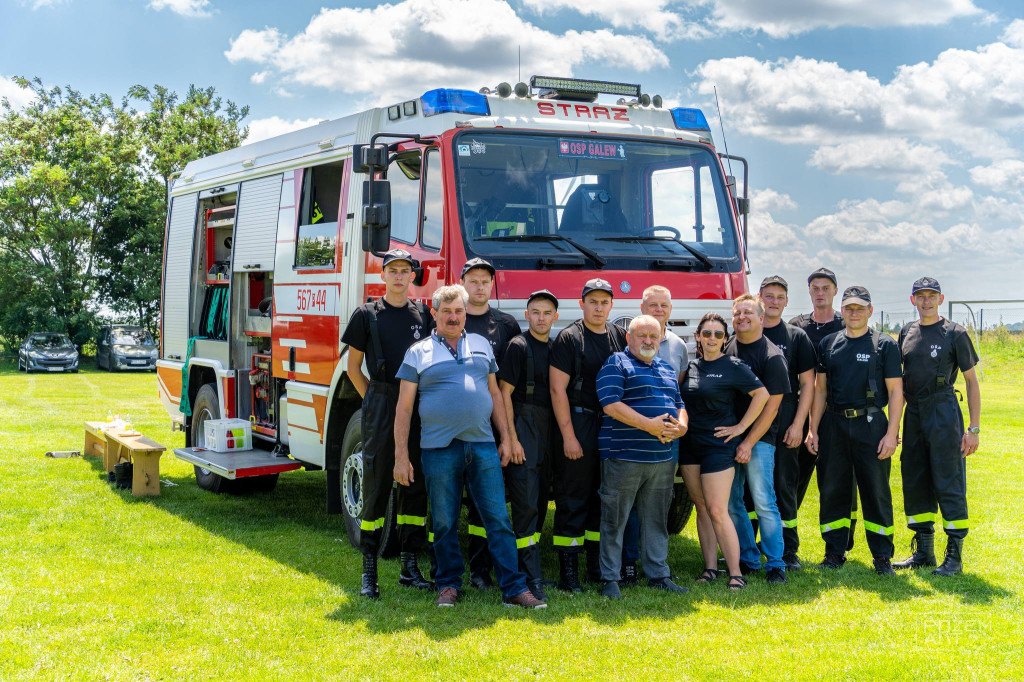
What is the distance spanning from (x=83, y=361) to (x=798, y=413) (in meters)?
35.7

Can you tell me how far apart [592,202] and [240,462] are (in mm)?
4011

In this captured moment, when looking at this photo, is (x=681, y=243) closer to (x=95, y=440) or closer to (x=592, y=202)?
(x=592, y=202)

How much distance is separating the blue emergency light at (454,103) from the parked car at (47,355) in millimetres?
28679

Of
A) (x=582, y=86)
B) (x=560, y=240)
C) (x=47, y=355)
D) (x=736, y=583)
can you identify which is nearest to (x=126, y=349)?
(x=47, y=355)

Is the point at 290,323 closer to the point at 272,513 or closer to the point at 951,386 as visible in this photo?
the point at 272,513

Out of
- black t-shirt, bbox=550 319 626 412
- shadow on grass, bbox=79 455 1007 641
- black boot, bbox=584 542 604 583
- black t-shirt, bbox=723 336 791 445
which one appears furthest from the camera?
black boot, bbox=584 542 604 583

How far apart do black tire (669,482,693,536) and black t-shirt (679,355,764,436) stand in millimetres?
1127

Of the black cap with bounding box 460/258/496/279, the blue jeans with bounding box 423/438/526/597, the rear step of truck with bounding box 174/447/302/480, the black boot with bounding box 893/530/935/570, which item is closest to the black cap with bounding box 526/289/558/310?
the black cap with bounding box 460/258/496/279

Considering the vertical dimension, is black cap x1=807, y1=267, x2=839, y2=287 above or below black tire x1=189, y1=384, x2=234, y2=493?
above

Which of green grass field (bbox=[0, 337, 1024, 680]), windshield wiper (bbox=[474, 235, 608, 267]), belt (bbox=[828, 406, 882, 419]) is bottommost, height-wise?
green grass field (bbox=[0, 337, 1024, 680])

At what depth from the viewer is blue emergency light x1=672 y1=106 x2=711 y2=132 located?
8.04 metres

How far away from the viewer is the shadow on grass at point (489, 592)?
19.3 feet

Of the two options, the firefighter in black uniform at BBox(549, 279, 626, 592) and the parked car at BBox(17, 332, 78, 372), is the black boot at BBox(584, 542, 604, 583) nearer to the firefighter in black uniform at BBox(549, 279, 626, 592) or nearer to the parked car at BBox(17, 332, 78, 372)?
the firefighter in black uniform at BBox(549, 279, 626, 592)

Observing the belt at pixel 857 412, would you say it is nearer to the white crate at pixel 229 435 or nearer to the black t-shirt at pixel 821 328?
the black t-shirt at pixel 821 328
